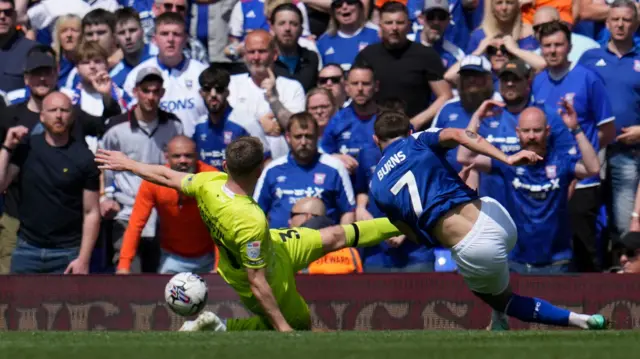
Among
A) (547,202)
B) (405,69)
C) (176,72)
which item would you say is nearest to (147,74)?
(176,72)

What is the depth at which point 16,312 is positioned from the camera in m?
10.2

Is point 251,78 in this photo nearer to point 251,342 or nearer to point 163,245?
point 163,245

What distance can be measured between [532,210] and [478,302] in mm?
1179

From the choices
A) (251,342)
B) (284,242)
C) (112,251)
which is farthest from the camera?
(112,251)

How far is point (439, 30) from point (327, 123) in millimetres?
1615

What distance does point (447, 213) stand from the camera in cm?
848

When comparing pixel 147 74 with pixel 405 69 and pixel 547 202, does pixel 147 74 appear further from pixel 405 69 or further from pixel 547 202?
pixel 547 202

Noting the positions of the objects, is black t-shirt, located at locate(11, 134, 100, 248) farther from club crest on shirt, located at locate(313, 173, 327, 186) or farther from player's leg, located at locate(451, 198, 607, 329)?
player's leg, located at locate(451, 198, 607, 329)

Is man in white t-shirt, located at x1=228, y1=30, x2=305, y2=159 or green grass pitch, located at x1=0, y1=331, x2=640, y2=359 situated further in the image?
man in white t-shirt, located at x1=228, y1=30, x2=305, y2=159

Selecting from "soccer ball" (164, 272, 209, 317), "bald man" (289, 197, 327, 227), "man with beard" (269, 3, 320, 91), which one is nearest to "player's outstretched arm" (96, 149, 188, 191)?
"soccer ball" (164, 272, 209, 317)

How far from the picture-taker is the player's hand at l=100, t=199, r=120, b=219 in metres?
11.4

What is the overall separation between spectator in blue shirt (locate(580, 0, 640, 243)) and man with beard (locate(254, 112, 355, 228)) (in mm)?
2363

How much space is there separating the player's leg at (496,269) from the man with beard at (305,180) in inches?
97.2

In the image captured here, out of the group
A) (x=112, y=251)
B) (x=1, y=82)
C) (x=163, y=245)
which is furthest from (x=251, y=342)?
(x=1, y=82)
